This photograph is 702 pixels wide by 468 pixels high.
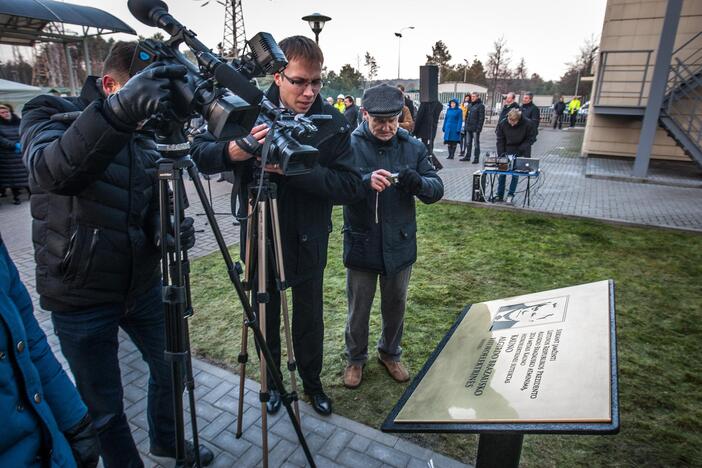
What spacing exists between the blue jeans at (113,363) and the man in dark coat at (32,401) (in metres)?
0.53

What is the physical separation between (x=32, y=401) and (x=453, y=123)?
13608 millimetres

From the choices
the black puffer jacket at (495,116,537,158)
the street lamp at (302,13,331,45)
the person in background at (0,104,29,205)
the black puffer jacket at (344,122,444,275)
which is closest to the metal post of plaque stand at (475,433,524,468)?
the black puffer jacket at (344,122,444,275)

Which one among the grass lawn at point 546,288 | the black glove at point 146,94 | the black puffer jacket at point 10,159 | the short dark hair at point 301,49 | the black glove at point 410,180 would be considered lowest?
the grass lawn at point 546,288

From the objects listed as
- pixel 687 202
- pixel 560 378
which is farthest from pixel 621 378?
pixel 687 202

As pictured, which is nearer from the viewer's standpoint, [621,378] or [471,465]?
[471,465]

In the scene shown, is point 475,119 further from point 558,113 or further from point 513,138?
point 558,113

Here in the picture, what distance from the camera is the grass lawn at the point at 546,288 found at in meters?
2.78

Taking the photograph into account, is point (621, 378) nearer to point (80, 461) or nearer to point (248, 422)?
point (248, 422)

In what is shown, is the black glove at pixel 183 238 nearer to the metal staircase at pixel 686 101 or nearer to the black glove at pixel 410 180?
the black glove at pixel 410 180

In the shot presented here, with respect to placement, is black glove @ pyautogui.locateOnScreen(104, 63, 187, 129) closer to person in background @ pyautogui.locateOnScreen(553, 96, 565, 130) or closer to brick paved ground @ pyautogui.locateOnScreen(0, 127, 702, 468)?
brick paved ground @ pyautogui.locateOnScreen(0, 127, 702, 468)

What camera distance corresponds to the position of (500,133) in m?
9.62

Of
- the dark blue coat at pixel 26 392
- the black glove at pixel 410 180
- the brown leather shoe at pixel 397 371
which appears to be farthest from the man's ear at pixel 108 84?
the brown leather shoe at pixel 397 371

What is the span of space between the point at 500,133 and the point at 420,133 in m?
1.91

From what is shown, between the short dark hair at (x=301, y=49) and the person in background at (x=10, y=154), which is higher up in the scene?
the short dark hair at (x=301, y=49)
